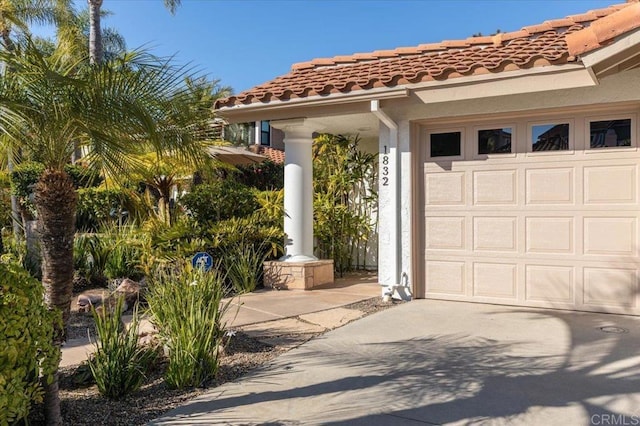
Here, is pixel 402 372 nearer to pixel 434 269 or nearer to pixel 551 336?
pixel 551 336

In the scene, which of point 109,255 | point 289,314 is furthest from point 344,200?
point 109,255

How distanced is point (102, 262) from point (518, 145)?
25.0 feet

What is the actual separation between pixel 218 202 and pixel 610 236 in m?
6.70

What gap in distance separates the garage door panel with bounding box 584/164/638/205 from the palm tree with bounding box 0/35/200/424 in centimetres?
526

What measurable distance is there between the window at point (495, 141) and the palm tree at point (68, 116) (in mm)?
4449

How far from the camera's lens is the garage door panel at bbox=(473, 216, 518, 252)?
7.17 m

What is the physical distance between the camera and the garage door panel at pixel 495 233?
7168 mm

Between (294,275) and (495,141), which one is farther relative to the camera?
(294,275)

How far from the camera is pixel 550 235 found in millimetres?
6918

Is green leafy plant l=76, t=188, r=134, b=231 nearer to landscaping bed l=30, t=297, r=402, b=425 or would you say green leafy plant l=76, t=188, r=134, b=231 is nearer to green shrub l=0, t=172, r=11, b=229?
green shrub l=0, t=172, r=11, b=229

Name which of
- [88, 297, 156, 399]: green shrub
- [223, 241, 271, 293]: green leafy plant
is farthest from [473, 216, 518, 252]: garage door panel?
[88, 297, 156, 399]: green shrub

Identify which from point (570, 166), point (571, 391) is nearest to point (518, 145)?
point (570, 166)

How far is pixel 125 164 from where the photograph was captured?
512cm

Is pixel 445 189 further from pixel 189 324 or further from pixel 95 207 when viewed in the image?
pixel 95 207
